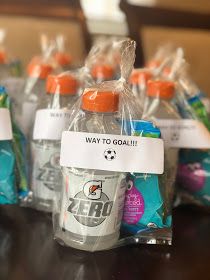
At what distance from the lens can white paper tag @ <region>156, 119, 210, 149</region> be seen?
0.68 metres

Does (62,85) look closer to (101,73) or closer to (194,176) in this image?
(101,73)

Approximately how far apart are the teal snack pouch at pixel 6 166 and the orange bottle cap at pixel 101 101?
0.14m

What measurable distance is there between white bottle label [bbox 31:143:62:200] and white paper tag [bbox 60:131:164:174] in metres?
0.10

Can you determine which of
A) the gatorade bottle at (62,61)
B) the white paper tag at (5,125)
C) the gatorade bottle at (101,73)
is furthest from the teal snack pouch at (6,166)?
the gatorade bottle at (62,61)

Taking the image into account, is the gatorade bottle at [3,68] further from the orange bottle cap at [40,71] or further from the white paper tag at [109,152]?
the white paper tag at [109,152]

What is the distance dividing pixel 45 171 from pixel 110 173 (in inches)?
6.0

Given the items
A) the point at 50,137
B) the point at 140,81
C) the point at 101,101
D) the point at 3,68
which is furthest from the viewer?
the point at 3,68

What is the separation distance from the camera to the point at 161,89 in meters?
0.68

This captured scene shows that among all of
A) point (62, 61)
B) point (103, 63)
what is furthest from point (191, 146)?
point (62, 61)

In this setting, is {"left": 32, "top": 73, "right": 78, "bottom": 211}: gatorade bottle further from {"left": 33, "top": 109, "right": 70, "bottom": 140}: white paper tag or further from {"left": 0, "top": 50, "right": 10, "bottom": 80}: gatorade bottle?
{"left": 0, "top": 50, "right": 10, "bottom": 80}: gatorade bottle

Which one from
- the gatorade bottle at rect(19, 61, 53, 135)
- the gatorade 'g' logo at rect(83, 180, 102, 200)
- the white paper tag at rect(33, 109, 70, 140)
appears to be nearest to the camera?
the gatorade 'g' logo at rect(83, 180, 102, 200)

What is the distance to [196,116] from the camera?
708mm

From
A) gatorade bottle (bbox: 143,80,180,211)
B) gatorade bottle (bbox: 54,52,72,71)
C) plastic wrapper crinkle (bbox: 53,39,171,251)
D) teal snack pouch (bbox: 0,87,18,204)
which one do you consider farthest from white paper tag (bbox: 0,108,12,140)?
gatorade bottle (bbox: 54,52,72,71)

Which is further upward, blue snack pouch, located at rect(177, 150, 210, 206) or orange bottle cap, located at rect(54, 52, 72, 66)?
orange bottle cap, located at rect(54, 52, 72, 66)
